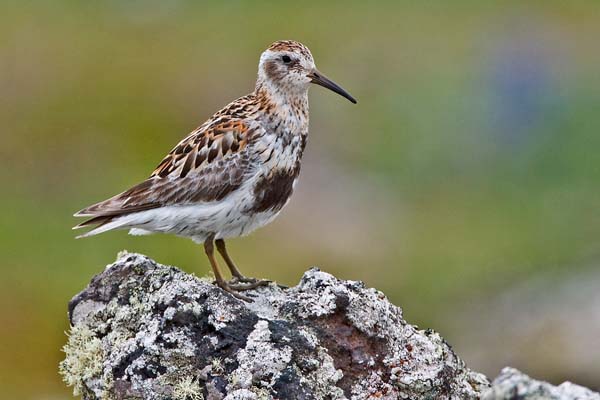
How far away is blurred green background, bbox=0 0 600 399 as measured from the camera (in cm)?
2522

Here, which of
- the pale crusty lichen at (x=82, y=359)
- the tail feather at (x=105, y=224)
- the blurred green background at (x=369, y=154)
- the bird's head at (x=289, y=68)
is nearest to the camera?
the pale crusty lichen at (x=82, y=359)

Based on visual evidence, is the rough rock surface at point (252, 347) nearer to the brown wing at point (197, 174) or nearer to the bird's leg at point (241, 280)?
the bird's leg at point (241, 280)

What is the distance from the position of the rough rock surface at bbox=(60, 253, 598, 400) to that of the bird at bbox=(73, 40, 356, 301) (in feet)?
5.22

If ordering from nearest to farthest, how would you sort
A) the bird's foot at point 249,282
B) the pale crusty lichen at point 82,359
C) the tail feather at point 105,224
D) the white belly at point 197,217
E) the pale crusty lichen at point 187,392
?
the pale crusty lichen at point 187,392, the pale crusty lichen at point 82,359, the bird's foot at point 249,282, the tail feather at point 105,224, the white belly at point 197,217

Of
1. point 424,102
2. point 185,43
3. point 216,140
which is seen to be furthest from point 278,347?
point 185,43

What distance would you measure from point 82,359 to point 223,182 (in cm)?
252

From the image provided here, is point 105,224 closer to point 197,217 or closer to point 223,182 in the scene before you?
point 197,217

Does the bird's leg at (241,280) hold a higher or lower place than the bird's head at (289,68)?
lower

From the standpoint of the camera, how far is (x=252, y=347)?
9.57 metres

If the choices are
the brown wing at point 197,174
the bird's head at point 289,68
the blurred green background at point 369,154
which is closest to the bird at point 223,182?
the brown wing at point 197,174

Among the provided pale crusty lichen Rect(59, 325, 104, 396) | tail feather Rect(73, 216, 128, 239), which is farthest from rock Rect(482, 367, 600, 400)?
tail feather Rect(73, 216, 128, 239)

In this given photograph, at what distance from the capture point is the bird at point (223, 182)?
1185 cm

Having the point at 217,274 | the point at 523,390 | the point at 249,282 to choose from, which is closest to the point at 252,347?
the point at 249,282

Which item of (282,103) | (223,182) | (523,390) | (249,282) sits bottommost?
(523,390)
